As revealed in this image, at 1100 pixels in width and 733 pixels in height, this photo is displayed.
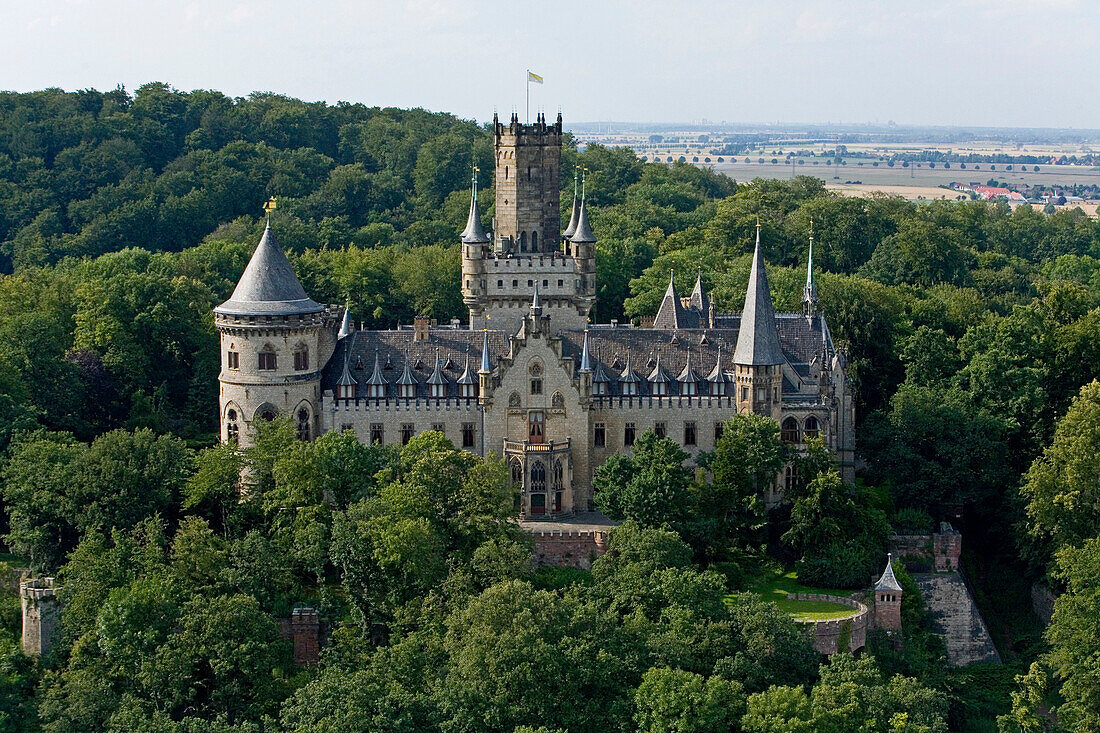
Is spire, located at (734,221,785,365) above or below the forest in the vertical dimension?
above

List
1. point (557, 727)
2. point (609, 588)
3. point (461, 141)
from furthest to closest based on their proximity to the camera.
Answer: point (461, 141), point (609, 588), point (557, 727)

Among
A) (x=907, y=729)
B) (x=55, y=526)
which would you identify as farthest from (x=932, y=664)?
(x=55, y=526)

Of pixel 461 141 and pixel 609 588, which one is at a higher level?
pixel 461 141

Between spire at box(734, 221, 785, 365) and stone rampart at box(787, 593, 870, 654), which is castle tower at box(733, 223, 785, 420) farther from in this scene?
stone rampart at box(787, 593, 870, 654)

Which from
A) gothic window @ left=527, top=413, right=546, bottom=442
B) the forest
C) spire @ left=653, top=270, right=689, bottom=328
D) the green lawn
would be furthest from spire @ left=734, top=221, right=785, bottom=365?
the green lawn

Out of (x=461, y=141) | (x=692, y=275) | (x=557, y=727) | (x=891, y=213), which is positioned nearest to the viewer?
(x=557, y=727)

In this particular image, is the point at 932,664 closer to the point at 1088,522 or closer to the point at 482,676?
the point at 1088,522
